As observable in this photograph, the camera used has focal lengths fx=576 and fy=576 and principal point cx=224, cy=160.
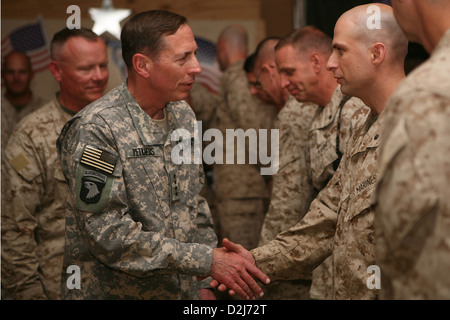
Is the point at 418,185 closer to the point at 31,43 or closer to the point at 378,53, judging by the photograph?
the point at 378,53

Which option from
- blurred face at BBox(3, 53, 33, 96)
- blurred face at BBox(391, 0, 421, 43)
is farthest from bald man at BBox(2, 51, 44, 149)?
blurred face at BBox(391, 0, 421, 43)

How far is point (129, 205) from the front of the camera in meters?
2.10

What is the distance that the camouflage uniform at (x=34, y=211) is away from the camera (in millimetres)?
2828

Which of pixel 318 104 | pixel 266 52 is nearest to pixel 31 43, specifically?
pixel 266 52

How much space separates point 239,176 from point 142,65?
2003mm

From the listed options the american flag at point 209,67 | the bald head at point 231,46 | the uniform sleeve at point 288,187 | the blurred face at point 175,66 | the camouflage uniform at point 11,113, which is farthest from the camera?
the american flag at point 209,67

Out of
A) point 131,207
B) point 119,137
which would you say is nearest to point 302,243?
point 131,207

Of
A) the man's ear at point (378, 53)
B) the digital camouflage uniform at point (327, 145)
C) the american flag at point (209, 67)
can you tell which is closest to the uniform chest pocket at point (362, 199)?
the man's ear at point (378, 53)

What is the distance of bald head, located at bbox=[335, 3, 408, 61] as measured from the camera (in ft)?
6.37

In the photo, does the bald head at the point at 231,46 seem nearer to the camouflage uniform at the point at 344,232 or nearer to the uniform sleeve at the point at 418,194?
the camouflage uniform at the point at 344,232

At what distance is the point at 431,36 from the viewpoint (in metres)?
1.35

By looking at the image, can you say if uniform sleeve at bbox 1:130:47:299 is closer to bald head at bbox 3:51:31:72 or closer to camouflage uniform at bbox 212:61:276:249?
camouflage uniform at bbox 212:61:276:249

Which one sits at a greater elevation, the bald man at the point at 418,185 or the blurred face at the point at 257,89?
the blurred face at the point at 257,89

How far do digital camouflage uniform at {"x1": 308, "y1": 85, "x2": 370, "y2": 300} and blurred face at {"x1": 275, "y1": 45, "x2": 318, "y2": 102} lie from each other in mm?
162
